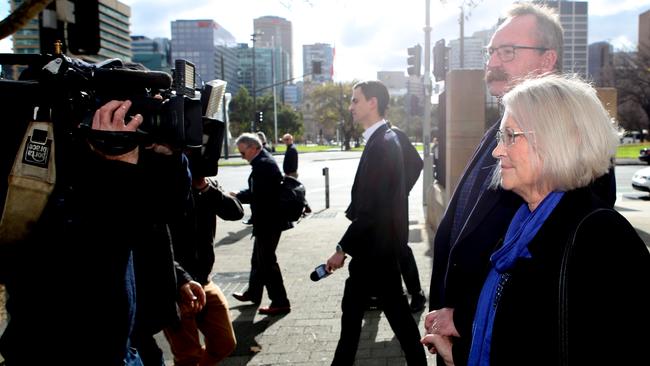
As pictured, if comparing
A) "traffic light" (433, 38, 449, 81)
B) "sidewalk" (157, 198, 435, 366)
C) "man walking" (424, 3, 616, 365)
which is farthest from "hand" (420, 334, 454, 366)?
"traffic light" (433, 38, 449, 81)

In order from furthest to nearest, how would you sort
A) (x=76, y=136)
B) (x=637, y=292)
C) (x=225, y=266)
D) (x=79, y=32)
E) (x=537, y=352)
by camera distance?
(x=225, y=266), (x=79, y=32), (x=76, y=136), (x=537, y=352), (x=637, y=292)

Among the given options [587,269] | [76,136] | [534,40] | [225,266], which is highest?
[534,40]

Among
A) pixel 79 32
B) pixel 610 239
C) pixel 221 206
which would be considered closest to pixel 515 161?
pixel 610 239

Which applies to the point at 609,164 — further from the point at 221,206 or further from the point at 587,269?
the point at 221,206

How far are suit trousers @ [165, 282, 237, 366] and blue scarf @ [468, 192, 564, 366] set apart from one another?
227 centimetres

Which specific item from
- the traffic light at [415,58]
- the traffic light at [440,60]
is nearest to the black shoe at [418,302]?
the traffic light at [440,60]

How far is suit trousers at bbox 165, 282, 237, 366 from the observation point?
3.73 m

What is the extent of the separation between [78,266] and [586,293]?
1443 millimetres

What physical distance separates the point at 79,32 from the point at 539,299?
506cm

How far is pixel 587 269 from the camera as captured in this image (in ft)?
5.10

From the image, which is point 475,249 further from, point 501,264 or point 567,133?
point 567,133

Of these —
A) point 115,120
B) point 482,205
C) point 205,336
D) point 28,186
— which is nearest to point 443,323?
point 482,205

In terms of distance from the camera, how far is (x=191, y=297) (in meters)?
2.96

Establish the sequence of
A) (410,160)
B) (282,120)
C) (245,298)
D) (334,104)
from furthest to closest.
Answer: (282,120), (334,104), (245,298), (410,160)
